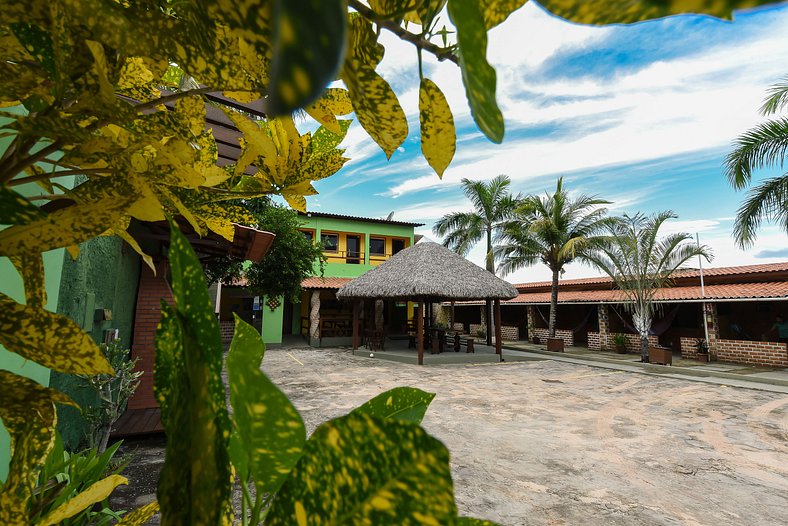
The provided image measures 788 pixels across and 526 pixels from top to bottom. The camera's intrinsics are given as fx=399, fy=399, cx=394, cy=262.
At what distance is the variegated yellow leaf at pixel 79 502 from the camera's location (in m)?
0.54

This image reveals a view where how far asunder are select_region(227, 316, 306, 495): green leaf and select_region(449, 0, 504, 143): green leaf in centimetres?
21

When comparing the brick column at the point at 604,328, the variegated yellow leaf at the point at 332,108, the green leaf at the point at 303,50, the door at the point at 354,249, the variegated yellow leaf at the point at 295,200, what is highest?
the door at the point at 354,249

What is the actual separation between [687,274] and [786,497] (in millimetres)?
12637

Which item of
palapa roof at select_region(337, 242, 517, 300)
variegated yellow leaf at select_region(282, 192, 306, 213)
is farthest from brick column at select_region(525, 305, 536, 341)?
variegated yellow leaf at select_region(282, 192, 306, 213)

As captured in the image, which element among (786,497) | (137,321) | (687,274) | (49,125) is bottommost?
(786,497)

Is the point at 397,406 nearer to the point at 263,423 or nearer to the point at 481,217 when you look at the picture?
the point at 263,423

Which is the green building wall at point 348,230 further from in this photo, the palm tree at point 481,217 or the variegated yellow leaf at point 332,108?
the variegated yellow leaf at point 332,108

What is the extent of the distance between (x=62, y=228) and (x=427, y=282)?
37.4ft

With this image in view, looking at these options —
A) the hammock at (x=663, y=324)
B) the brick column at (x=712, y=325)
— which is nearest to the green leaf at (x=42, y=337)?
the brick column at (x=712, y=325)

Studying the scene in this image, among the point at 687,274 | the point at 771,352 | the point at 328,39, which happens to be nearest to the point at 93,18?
the point at 328,39

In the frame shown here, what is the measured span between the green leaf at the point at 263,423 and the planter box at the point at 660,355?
13.2m

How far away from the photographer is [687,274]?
45.8ft

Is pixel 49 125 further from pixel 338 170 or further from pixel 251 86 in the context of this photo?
pixel 338 170

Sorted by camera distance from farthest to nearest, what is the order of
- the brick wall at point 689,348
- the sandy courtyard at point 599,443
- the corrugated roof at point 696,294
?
the brick wall at point 689,348
the corrugated roof at point 696,294
the sandy courtyard at point 599,443
